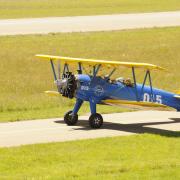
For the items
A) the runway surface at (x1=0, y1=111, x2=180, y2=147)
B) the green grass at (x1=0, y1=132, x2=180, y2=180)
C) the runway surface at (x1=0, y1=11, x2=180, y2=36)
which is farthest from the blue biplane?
the runway surface at (x1=0, y1=11, x2=180, y2=36)

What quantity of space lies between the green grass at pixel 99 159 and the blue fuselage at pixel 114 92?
2.69m

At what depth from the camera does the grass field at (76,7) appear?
59125 millimetres

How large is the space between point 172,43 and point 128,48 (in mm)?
2930

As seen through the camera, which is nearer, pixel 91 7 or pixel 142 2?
pixel 91 7

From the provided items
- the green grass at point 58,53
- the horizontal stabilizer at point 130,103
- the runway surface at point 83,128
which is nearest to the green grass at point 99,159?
the runway surface at point 83,128

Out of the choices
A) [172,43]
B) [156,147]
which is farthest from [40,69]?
[156,147]

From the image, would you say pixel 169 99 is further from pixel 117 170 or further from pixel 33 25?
pixel 33 25

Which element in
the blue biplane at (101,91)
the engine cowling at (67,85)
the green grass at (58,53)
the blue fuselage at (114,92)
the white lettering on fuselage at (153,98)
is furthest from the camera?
the green grass at (58,53)

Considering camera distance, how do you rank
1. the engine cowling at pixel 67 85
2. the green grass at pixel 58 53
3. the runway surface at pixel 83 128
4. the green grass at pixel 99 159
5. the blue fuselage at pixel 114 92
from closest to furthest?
the green grass at pixel 99 159 < the runway surface at pixel 83 128 < the engine cowling at pixel 67 85 < the blue fuselage at pixel 114 92 < the green grass at pixel 58 53

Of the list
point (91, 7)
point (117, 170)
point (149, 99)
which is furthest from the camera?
point (91, 7)

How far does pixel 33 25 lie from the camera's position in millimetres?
49531

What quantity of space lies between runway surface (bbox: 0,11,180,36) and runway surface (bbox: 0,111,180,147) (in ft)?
66.7

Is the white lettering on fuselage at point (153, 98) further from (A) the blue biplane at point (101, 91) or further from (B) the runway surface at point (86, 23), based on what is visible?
(B) the runway surface at point (86, 23)

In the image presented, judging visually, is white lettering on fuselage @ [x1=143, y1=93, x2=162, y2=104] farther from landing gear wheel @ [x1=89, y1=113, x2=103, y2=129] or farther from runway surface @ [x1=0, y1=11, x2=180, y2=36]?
runway surface @ [x1=0, y1=11, x2=180, y2=36]
